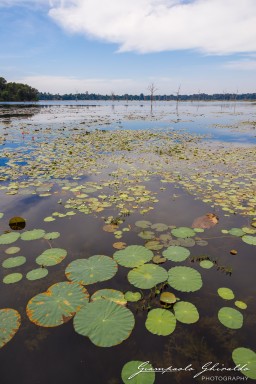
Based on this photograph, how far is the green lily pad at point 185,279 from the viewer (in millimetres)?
3206

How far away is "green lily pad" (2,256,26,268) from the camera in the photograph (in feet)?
11.9

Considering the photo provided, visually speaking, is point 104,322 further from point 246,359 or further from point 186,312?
point 246,359

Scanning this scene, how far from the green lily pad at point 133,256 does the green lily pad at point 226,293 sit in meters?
1.07

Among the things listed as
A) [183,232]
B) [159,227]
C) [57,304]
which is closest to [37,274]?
[57,304]

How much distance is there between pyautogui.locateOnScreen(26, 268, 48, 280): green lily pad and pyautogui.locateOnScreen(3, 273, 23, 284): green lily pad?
12 cm

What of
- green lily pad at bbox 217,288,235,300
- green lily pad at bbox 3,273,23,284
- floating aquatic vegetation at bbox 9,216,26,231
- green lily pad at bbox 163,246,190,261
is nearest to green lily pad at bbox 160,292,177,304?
green lily pad at bbox 217,288,235,300

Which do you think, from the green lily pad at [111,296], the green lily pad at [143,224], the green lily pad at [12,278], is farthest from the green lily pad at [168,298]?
the green lily pad at [12,278]

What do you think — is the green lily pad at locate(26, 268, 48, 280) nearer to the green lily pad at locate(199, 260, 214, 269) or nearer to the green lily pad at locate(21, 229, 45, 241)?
the green lily pad at locate(21, 229, 45, 241)

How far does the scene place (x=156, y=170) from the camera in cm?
869

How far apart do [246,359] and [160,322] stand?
0.87m

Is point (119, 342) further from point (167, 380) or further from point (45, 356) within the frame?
point (45, 356)

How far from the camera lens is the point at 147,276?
133 inches

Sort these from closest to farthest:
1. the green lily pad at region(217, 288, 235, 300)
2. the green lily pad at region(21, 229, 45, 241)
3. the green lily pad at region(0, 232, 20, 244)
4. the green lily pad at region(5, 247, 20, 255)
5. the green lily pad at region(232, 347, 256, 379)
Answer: the green lily pad at region(232, 347, 256, 379), the green lily pad at region(217, 288, 235, 300), the green lily pad at region(5, 247, 20, 255), the green lily pad at region(0, 232, 20, 244), the green lily pad at region(21, 229, 45, 241)

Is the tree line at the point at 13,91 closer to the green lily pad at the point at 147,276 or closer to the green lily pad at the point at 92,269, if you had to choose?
the green lily pad at the point at 92,269
